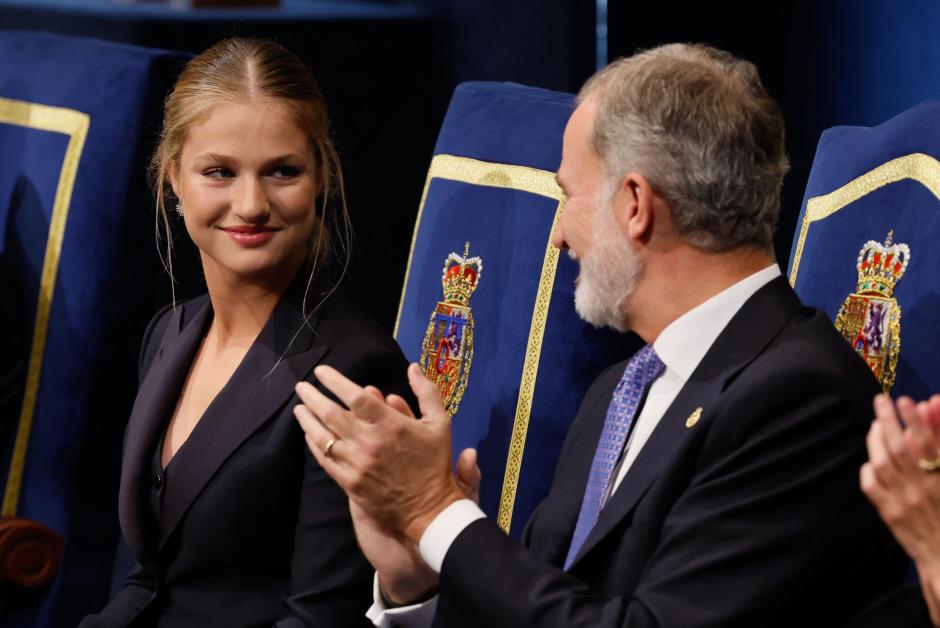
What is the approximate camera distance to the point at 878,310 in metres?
1.87

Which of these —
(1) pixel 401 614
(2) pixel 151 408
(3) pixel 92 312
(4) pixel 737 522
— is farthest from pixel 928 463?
(3) pixel 92 312

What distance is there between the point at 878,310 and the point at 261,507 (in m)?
0.80

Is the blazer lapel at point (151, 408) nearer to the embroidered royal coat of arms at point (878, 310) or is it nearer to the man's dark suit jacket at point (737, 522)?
the man's dark suit jacket at point (737, 522)

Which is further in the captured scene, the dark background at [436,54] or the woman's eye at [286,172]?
the dark background at [436,54]

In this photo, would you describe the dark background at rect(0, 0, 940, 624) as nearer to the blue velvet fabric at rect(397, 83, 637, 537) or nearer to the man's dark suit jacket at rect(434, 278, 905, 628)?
the blue velvet fabric at rect(397, 83, 637, 537)

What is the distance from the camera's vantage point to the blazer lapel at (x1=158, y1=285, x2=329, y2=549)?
199 centimetres

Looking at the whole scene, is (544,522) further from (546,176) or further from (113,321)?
(113,321)

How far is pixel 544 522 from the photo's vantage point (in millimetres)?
1862

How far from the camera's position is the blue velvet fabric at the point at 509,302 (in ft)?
7.80

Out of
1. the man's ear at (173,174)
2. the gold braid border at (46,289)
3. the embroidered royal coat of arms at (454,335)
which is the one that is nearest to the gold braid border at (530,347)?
the embroidered royal coat of arms at (454,335)

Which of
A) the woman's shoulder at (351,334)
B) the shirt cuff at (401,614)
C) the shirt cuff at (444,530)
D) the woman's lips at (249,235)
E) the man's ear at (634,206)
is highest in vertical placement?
the man's ear at (634,206)

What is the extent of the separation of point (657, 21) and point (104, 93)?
1084 mm

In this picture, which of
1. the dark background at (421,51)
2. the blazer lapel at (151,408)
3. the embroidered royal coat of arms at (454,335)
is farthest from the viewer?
the dark background at (421,51)

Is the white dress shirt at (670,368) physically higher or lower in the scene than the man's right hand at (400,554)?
higher
